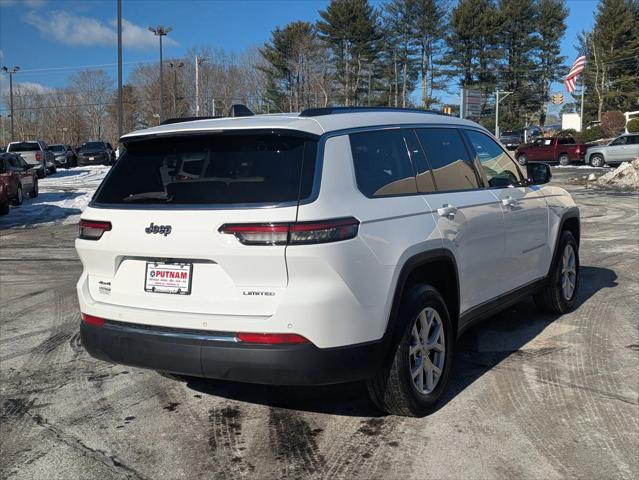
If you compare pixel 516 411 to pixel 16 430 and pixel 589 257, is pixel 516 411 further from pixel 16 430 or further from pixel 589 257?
pixel 589 257

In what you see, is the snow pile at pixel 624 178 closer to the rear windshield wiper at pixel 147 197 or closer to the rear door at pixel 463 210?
the rear door at pixel 463 210

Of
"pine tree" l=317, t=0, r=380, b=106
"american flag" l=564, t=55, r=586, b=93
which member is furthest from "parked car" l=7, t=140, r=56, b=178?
"american flag" l=564, t=55, r=586, b=93

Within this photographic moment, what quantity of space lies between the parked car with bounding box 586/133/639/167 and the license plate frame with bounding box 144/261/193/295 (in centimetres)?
3450

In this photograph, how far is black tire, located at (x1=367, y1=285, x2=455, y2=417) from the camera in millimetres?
3770

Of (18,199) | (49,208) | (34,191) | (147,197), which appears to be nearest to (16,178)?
(18,199)

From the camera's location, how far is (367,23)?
65688 mm

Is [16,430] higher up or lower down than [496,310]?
lower down

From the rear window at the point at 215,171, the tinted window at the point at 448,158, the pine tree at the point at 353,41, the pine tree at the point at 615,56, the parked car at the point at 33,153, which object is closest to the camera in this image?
the rear window at the point at 215,171

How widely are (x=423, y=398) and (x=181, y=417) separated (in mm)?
1512

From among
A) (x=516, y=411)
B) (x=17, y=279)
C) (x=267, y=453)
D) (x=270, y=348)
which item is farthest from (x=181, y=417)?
(x=17, y=279)

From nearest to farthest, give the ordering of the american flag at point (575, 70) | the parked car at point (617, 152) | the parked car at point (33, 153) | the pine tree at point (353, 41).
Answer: the parked car at point (33, 153)
the parked car at point (617, 152)
the american flag at point (575, 70)
the pine tree at point (353, 41)

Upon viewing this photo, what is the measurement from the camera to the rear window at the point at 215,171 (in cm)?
341

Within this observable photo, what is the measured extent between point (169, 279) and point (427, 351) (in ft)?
5.43

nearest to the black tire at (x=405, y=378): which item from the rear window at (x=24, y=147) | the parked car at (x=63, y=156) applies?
the rear window at (x=24, y=147)
